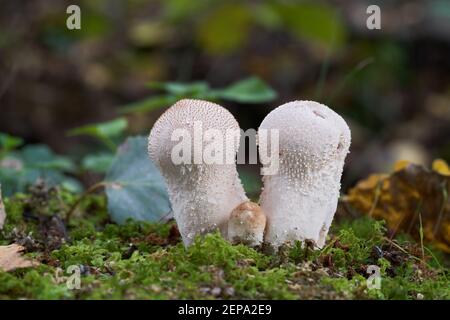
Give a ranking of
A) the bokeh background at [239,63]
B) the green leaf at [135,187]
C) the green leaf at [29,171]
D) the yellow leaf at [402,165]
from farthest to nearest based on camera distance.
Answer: the bokeh background at [239,63]
the green leaf at [29,171]
the yellow leaf at [402,165]
the green leaf at [135,187]

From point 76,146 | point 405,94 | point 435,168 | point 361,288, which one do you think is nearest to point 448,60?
point 405,94

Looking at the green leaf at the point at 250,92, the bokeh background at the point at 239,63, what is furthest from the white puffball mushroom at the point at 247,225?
the bokeh background at the point at 239,63

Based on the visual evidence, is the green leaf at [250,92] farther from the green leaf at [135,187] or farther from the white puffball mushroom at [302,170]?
the white puffball mushroom at [302,170]

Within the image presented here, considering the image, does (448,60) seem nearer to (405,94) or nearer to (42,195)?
(405,94)

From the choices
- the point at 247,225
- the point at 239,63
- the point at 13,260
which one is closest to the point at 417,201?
the point at 247,225

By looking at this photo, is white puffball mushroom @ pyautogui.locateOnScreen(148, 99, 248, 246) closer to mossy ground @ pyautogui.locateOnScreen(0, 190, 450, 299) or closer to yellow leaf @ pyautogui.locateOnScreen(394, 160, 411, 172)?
mossy ground @ pyautogui.locateOnScreen(0, 190, 450, 299)

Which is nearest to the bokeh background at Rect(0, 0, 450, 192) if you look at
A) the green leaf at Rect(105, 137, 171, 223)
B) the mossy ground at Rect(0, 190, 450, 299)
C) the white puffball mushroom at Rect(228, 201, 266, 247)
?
the green leaf at Rect(105, 137, 171, 223)
